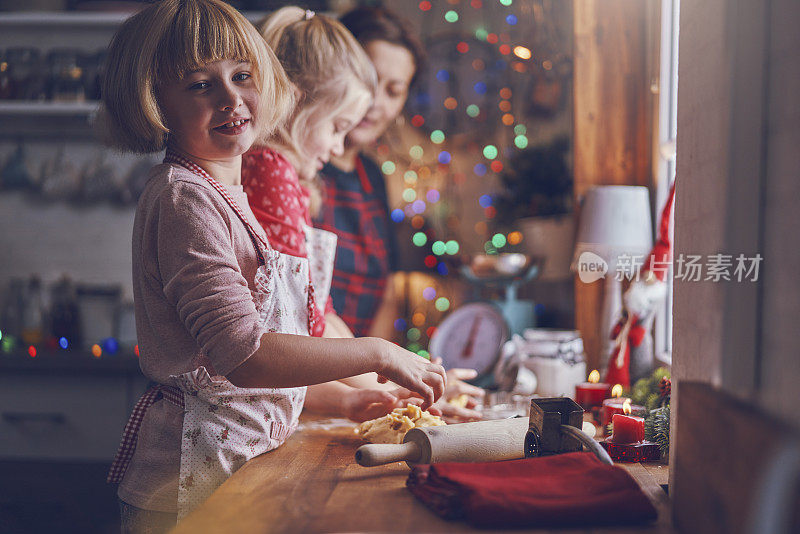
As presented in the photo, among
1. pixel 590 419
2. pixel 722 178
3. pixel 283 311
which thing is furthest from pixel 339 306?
pixel 722 178

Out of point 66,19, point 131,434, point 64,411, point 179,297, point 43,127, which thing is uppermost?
point 66,19

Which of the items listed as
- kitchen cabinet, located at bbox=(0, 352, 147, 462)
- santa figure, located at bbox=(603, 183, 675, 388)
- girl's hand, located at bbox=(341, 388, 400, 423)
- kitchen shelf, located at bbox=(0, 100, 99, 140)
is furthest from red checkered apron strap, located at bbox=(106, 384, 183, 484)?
kitchen shelf, located at bbox=(0, 100, 99, 140)

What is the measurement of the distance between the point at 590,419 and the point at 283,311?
2.43 ft

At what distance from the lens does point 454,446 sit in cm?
100

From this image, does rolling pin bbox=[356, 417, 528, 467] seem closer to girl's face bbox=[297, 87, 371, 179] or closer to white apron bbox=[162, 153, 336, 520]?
white apron bbox=[162, 153, 336, 520]

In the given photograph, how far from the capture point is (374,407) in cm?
132

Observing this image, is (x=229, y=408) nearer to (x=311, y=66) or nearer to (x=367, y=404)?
(x=367, y=404)

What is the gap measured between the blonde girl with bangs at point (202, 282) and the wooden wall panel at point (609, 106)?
1269 mm

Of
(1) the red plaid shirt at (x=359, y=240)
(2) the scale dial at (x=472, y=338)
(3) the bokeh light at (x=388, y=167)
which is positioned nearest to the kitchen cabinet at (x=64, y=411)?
(1) the red plaid shirt at (x=359, y=240)

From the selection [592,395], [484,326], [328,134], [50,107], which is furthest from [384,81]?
[592,395]

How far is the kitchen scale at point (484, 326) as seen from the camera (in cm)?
217

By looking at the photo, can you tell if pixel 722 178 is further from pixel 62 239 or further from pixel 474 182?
pixel 62 239

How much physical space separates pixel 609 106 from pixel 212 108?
1.53 metres
